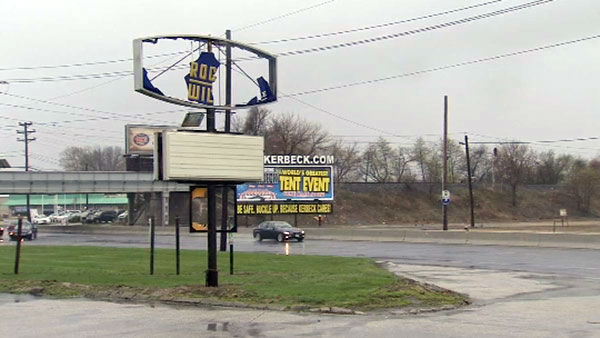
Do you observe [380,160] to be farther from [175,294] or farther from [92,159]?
[175,294]

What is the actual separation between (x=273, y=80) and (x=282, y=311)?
256 inches

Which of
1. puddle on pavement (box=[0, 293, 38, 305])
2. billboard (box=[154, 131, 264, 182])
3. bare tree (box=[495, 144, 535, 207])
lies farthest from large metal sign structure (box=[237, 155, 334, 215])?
puddle on pavement (box=[0, 293, 38, 305])

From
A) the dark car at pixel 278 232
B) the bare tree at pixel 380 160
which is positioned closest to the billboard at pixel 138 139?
the dark car at pixel 278 232

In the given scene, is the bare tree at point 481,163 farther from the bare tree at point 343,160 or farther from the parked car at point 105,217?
the parked car at point 105,217

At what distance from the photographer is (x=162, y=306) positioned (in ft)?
41.4

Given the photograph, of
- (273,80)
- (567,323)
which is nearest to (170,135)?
(273,80)

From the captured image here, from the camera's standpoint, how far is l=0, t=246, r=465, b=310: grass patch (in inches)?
508

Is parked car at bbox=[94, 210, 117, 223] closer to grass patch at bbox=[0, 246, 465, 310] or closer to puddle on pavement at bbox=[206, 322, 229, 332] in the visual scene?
grass patch at bbox=[0, 246, 465, 310]

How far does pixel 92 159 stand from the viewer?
6216 inches

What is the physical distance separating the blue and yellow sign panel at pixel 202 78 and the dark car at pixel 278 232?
29.6 m

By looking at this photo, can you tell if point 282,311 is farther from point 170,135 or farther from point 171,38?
point 171,38

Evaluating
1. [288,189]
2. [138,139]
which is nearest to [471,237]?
[288,189]

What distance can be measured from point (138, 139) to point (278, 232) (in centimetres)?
4448

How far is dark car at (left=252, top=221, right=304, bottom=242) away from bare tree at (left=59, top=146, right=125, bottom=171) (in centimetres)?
11179
